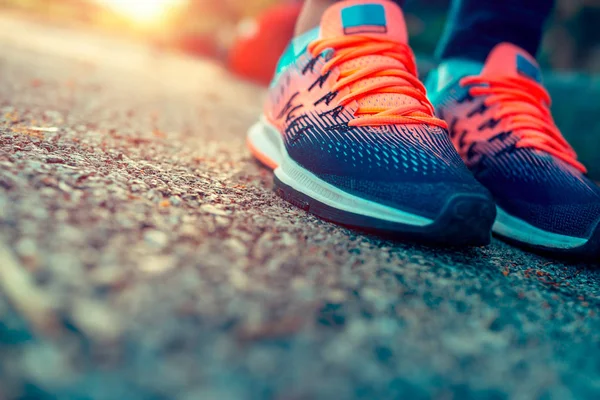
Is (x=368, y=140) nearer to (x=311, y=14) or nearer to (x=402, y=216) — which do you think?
(x=402, y=216)

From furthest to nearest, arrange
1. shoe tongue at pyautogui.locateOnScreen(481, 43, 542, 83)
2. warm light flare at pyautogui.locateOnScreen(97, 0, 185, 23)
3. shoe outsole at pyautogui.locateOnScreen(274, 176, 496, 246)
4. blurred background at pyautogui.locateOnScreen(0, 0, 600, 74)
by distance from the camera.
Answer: warm light flare at pyautogui.locateOnScreen(97, 0, 185, 23)
blurred background at pyautogui.locateOnScreen(0, 0, 600, 74)
shoe tongue at pyautogui.locateOnScreen(481, 43, 542, 83)
shoe outsole at pyautogui.locateOnScreen(274, 176, 496, 246)

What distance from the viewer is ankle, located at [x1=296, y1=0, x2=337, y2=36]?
101 centimetres

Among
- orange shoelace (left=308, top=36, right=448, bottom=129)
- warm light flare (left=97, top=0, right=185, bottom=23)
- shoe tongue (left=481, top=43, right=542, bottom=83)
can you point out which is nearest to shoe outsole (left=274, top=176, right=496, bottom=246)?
orange shoelace (left=308, top=36, right=448, bottom=129)

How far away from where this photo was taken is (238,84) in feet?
10.4

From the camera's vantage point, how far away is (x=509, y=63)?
107 cm

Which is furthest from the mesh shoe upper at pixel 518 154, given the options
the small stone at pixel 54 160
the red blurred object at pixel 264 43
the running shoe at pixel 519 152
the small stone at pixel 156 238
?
the red blurred object at pixel 264 43

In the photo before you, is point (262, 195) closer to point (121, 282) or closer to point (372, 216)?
point (372, 216)

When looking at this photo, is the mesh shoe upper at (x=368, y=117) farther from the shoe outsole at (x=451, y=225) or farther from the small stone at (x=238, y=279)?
the small stone at (x=238, y=279)

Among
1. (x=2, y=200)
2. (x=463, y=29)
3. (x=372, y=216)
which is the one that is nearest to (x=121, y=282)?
(x=2, y=200)

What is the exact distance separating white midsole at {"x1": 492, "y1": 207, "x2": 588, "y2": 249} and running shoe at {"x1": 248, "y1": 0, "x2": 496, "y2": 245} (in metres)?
0.24

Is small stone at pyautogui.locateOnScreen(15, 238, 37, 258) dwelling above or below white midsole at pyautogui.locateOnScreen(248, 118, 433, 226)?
below

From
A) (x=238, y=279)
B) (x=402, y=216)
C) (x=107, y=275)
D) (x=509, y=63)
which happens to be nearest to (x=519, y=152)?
(x=509, y=63)

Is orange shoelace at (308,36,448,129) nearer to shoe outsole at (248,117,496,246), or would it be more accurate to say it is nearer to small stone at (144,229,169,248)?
shoe outsole at (248,117,496,246)

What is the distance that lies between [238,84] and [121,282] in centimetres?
286
